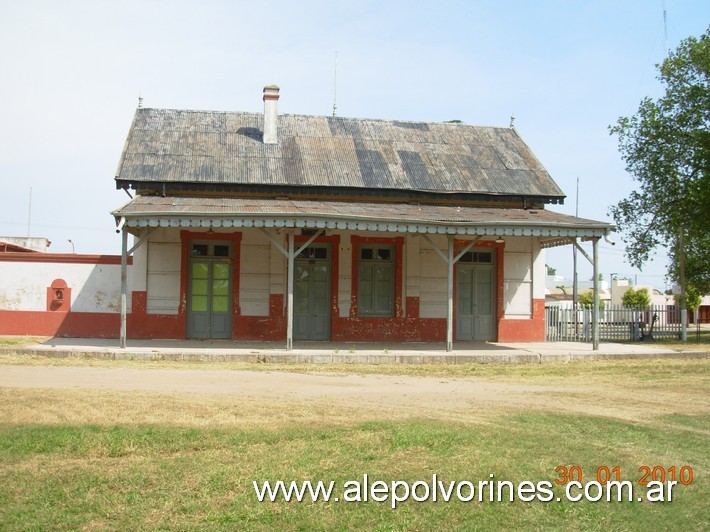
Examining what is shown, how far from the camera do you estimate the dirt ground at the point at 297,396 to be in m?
8.19

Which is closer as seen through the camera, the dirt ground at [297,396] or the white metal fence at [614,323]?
the dirt ground at [297,396]

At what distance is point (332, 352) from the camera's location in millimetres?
14977

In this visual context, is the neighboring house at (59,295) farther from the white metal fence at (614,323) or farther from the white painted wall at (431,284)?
the white metal fence at (614,323)

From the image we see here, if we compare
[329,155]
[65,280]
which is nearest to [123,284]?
[65,280]

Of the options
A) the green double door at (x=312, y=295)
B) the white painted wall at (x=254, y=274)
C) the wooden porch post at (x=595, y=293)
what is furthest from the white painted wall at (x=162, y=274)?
the wooden porch post at (x=595, y=293)

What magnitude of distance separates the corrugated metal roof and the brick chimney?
25cm

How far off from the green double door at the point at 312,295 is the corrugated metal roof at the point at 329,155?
2.00 m

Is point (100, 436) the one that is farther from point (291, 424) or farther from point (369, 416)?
point (369, 416)

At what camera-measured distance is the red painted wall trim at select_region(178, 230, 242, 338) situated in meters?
17.4

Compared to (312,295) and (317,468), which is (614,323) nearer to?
(312,295)

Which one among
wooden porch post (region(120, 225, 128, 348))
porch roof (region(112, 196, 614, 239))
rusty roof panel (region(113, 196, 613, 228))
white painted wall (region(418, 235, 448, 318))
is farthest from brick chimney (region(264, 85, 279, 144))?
wooden porch post (region(120, 225, 128, 348))
